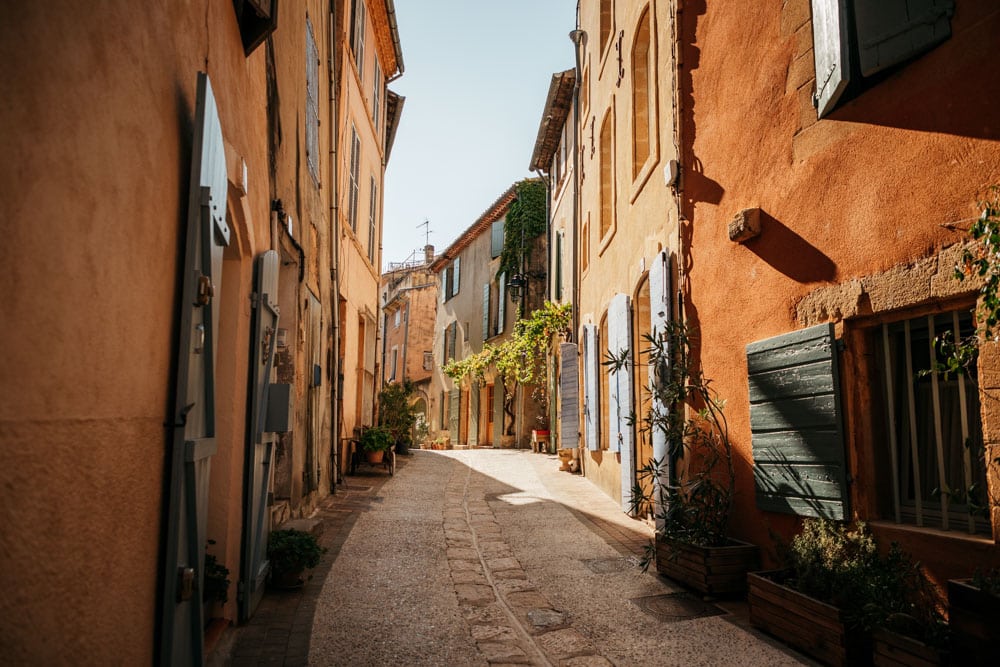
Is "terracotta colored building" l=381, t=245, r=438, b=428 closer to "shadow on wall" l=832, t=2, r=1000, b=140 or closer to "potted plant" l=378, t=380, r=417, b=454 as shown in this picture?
"potted plant" l=378, t=380, r=417, b=454

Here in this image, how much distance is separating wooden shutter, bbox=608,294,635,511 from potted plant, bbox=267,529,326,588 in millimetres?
3638

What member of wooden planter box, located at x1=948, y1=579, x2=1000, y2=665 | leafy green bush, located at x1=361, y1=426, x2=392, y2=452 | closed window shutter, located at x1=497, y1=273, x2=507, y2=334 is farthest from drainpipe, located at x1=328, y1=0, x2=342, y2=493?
closed window shutter, located at x1=497, y1=273, x2=507, y2=334

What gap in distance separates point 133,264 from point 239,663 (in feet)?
7.63

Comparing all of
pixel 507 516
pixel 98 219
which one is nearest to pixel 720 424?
pixel 507 516

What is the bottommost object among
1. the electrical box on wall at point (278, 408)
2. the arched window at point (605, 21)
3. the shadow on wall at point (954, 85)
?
the electrical box on wall at point (278, 408)

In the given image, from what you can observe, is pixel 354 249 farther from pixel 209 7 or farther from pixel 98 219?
pixel 98 219

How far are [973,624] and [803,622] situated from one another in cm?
95

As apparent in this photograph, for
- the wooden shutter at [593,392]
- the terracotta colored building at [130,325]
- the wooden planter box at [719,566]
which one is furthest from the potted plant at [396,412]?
the wooden planter box at [719,566]

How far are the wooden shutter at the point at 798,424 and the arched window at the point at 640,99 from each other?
4099 mm

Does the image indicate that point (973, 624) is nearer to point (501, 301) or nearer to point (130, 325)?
point (130, 325)

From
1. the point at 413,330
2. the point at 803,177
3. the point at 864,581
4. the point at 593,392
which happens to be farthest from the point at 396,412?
the point at 413,330

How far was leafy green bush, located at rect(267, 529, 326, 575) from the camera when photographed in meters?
4.70

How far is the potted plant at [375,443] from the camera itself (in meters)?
10.5

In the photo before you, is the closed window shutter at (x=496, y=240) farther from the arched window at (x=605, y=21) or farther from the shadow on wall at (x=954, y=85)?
the shadow on wall at (x=954, y=85)
